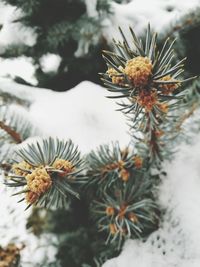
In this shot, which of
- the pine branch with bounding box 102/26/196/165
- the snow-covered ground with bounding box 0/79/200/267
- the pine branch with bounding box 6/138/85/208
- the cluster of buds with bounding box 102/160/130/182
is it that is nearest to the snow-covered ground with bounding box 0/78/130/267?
the snow-covered ground with bounding box 0/79/200/267

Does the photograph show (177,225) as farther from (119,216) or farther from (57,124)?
(57,124)

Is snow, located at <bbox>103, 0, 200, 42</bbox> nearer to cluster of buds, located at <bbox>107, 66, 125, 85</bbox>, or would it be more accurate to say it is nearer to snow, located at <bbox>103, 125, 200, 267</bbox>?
snow, located at <bbox>103, 125, 200, 267</bbox>

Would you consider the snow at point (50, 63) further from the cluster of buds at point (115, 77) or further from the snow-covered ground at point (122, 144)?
the cluster of buds at point (115, 77)

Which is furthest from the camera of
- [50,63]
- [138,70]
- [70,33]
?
[50,63]

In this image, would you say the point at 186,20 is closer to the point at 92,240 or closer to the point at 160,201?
the point at 160,201

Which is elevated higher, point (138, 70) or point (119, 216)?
point (138, 70)

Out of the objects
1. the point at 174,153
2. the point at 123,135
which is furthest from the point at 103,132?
the point at 174,153

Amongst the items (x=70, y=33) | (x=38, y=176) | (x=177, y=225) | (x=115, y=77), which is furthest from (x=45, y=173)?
(x=70, y=33)
